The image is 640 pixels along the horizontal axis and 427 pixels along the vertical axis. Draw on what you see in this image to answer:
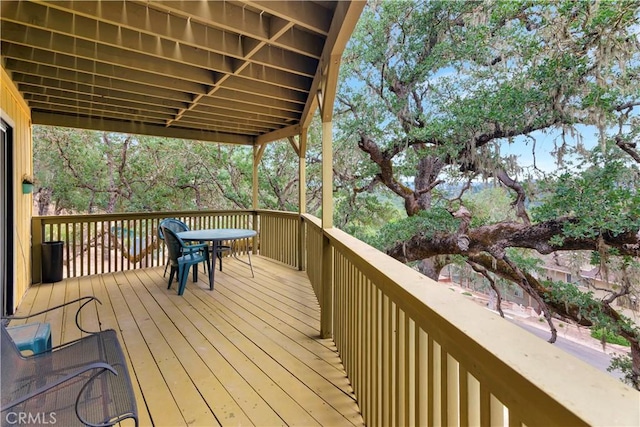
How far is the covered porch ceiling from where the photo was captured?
2410 millimetres

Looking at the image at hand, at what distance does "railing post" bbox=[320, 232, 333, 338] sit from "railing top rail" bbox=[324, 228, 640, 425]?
177 centimetres

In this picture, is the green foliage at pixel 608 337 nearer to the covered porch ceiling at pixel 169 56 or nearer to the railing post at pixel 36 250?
the covered porch ceiling at pixel 169 56

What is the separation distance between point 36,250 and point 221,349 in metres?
4.05

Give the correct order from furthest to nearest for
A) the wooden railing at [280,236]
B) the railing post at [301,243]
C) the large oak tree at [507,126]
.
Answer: the wooden railing at [280,236]
the railing post at [301,243]
the large oak tree at [507,126]

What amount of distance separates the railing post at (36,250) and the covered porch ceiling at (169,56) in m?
1.67

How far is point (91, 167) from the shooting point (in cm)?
996

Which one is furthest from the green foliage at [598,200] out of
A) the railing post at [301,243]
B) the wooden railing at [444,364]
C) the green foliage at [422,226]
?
the wooden railing at [444,364]

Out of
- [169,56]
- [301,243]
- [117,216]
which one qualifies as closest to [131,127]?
[117,216]

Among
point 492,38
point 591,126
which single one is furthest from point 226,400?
point 492,38

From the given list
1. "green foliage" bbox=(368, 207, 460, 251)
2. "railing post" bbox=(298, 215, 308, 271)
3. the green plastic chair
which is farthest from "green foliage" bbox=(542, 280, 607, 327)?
the green plastic chair

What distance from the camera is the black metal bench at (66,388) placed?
1.31 meters

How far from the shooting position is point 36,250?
15.2 ft

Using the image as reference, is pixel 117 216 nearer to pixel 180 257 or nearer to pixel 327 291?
pixel 180 257

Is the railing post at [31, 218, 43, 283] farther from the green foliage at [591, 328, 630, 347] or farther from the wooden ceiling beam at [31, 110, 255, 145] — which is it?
the green foliage at [591, 328, 630, 347]
